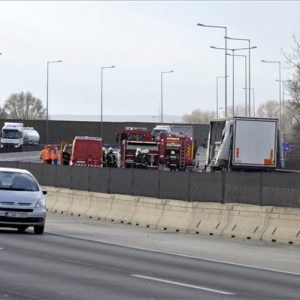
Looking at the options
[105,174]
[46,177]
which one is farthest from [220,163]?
[46,177]

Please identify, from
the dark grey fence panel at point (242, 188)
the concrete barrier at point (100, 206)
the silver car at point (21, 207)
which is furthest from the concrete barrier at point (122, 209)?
the silver car at point (21, 207)

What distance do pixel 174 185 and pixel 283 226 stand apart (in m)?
6.86

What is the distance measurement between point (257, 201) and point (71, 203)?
1343 centimetres

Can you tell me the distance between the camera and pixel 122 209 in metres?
34.6

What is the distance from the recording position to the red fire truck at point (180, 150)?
200 feet

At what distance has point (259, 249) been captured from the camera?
24.1 meters

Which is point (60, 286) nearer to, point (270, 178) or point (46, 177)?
point (270, 178)

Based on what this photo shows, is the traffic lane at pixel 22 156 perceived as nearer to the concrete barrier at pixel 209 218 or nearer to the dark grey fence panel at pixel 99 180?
the dark grey fence panel at pixel 99 180

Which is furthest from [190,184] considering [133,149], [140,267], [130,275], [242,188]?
[133,149]

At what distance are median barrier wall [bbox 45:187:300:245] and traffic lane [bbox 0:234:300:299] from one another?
15.0 ft

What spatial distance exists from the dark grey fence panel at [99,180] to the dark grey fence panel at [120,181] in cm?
30

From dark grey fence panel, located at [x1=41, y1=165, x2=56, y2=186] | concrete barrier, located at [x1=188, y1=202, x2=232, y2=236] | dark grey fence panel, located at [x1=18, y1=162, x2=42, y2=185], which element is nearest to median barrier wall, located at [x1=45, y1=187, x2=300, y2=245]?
concrete barrier, located at [x1=188, y1=202, x2=232, y2=236]

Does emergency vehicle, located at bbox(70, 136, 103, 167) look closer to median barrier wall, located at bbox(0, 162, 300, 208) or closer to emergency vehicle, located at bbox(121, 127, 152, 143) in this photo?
emergency vehicle, located at bbox(121, 127, 152, 143)

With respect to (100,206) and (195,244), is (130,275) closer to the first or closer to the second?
(195,244)
